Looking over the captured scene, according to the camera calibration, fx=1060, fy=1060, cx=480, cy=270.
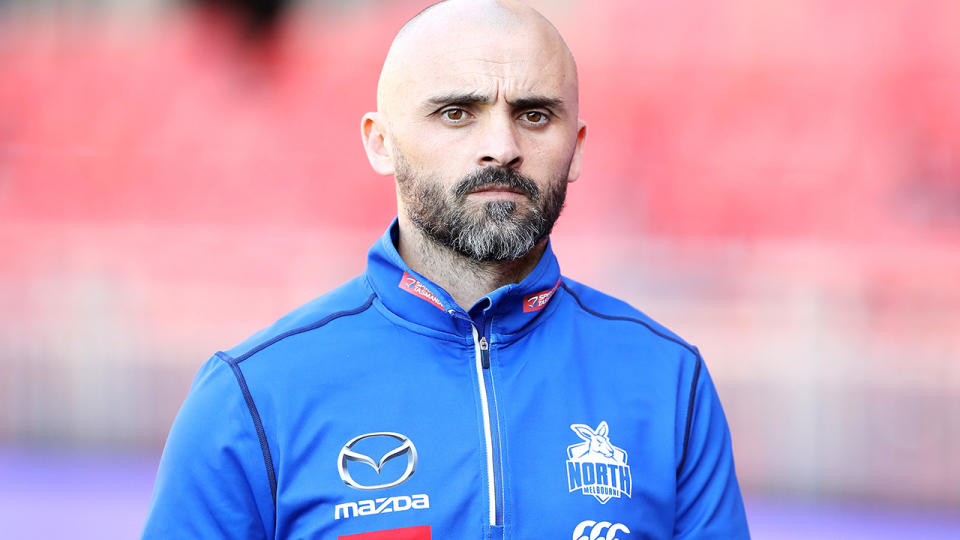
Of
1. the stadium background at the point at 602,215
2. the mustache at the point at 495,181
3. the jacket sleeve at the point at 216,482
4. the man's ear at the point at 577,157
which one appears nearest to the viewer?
the jacket sleeve at the point at 216,482

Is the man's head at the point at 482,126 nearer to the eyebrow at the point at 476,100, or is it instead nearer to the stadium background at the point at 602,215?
the eyebrow at the point at 476,100

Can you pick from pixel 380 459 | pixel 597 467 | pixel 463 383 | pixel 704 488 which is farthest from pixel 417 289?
pixel 704 488

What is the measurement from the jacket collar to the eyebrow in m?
0.23

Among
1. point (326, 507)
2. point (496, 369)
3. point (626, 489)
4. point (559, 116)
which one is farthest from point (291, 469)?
point (559, 116)

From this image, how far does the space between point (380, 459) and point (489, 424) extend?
159 millimetres

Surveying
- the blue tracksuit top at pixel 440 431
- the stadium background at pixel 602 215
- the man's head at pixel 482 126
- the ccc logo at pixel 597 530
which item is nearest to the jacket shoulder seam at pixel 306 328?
the blue tracksuit top at pixel 440 431

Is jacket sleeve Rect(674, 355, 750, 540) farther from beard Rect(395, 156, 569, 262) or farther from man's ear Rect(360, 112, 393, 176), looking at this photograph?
man's ear Rect(360, 112, 393, 176)

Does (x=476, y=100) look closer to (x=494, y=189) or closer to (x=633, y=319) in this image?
(x=494, y=189)

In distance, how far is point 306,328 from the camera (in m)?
1.57

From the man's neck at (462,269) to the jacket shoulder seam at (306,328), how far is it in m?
0.10

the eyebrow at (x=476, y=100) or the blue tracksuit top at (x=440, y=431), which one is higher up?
the eyebrow at (x=476, y=100)

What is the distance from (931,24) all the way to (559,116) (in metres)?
4.77

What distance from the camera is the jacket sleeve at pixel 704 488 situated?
1.58 meters

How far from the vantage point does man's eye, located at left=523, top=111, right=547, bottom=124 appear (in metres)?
1.59
